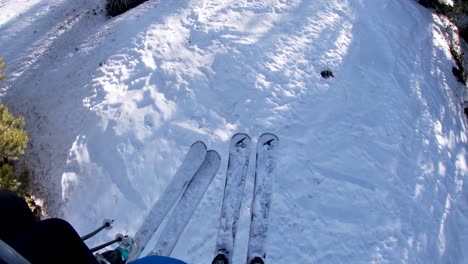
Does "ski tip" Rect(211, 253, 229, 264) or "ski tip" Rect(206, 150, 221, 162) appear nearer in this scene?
"ski tip" Rect(211, 253, 229, 264)

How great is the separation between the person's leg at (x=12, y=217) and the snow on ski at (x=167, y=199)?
923 mm

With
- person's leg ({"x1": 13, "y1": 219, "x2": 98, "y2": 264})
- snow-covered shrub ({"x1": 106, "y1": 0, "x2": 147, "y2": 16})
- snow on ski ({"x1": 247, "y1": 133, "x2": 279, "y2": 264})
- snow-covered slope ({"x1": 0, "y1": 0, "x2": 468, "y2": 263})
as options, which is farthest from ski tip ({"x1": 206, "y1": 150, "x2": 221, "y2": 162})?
snow-covered shrub ({"x1": 106, "y1": 0, "x2": 147, "y2": 16})

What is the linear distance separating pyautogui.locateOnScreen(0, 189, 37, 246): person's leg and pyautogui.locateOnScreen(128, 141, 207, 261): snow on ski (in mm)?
923

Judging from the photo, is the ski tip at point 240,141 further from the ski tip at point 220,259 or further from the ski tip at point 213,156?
the ski tip at point 220,259

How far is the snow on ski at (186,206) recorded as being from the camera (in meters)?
3.58

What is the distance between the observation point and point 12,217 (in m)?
2.71

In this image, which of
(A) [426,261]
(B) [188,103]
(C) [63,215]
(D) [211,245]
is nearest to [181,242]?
(D) [211,245]

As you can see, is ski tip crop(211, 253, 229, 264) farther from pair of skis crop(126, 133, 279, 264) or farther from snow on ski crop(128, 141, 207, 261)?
snow on ski crop(128, 141, 207, 261)

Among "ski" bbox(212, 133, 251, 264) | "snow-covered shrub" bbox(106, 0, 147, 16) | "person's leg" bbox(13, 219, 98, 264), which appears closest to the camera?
"person's leg" bbox(13, 219, 98, 264)

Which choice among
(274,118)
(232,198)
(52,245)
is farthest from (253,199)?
(52,245)

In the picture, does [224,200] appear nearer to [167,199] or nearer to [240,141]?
[167,199]

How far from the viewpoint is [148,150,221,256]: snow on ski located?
3582 millimetres

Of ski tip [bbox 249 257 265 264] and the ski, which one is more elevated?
ski tip [bbox 249 257 265 264]

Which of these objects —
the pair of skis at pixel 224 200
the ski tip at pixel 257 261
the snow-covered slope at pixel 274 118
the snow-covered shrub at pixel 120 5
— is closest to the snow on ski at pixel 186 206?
the pair of skis at pixel 224 200
